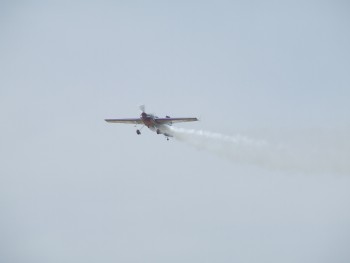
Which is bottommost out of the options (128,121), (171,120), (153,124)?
(153,124)

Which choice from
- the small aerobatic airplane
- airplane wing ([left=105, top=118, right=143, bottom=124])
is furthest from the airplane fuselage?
airplane wing ([left=105, top=118, right=143, bottom=124])

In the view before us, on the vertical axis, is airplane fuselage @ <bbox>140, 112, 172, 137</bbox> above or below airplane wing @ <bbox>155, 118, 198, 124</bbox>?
below

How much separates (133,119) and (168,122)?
6496 millimetres

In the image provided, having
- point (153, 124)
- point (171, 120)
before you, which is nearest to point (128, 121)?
point (153, 124)

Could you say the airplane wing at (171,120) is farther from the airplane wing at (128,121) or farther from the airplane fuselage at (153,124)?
the airplane wing at (128,121)

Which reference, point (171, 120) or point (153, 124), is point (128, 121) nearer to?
point (153, 124)

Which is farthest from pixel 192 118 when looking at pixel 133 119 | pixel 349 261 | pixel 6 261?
pixel 6 261

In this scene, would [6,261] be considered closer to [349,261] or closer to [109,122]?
[349,261]

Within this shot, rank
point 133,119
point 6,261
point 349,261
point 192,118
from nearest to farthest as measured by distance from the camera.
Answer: point 192,118 < point 133,119 < point 349,261 < point 6,261

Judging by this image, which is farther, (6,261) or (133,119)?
(6,261)

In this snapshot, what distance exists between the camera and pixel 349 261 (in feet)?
547

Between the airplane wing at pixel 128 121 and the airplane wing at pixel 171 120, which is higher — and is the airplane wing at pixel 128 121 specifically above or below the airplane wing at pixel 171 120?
above

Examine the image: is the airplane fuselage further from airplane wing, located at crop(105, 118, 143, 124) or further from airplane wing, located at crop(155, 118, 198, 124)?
airplane wing, located at crop(105, 118, 143, 124)

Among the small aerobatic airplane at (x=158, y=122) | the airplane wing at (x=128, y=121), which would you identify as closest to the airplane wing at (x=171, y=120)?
the small aerobatic airplane at (x=158, y=122)
